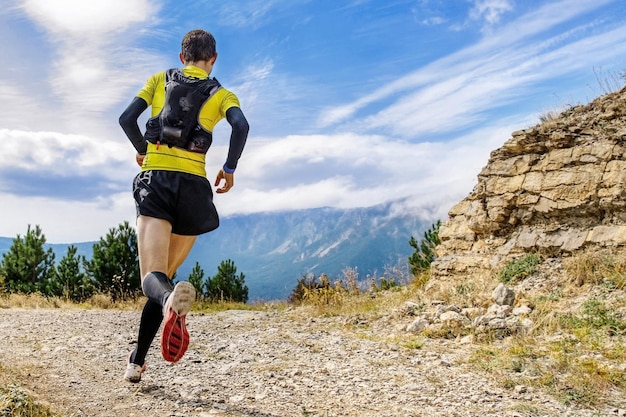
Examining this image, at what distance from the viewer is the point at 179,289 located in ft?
10.5

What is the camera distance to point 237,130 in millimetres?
3871

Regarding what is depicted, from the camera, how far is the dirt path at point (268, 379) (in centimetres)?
389

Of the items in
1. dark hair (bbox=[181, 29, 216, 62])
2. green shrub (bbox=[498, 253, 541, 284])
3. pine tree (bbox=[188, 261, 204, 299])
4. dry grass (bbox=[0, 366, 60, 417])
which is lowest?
dry grass (bbox=[0, 366, 60, 417])

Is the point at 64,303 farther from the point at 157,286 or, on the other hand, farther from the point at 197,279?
the point at 157,286

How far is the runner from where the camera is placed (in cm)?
378

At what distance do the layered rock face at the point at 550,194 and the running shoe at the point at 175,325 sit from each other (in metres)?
8.52

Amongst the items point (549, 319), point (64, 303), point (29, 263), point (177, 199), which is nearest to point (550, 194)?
point (549, 319)

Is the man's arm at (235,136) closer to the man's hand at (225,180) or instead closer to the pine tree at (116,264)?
the man's hand at (225,180)

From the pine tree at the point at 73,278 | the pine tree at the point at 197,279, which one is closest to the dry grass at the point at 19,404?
the pine tree at the point at 73,278

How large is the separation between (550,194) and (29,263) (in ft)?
50.3

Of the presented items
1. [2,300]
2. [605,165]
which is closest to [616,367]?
[605,165]

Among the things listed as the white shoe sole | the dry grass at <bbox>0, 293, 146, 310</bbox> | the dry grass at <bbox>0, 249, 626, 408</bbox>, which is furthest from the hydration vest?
the dry grass at <bbox>0, 293, 146, 310</bbox>

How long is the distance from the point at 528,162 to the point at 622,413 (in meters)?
7.96

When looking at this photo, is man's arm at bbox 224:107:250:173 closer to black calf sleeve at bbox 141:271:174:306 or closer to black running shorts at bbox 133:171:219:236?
black running shorts at bbox 133:171:219:236
